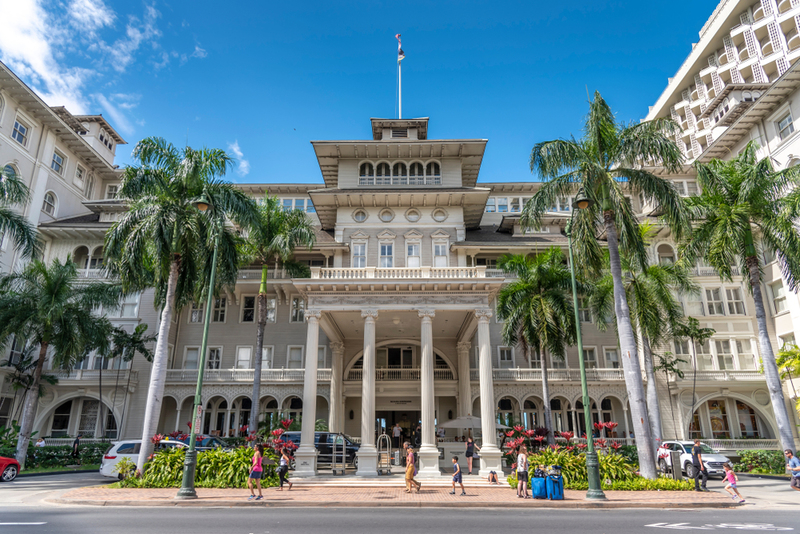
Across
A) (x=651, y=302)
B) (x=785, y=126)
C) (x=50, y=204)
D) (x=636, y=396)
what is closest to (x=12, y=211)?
(x=50, y=204)

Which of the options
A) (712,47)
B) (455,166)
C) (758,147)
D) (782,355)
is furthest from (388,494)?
(712,47)

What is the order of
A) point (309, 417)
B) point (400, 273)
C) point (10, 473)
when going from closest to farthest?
1. point (10, 473)
2. point (309, 417)
3. point (400, 273)

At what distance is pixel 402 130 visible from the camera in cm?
3959

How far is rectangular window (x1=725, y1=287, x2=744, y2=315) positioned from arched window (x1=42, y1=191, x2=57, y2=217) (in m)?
53.2

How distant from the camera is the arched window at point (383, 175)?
36.6 metres

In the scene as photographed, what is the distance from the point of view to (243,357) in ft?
120

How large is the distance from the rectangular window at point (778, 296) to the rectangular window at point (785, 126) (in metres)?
9.99

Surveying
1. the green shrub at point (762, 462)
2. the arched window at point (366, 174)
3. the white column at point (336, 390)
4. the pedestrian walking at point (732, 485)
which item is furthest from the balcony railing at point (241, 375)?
the green shrub at point (762, 462)

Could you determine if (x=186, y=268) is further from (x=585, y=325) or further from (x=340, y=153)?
(x=585, y=325)

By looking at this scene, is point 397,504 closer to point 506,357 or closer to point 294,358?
point 294,358

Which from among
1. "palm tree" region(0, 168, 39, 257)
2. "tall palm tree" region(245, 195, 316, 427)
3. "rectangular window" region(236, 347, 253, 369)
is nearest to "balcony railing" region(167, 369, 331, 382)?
"rectangular window" region(236, 347, 253, 369)

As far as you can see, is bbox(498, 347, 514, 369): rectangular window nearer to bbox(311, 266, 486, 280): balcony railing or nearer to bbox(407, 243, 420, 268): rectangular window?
bbox(407, 243, 420, 268): rectangular window

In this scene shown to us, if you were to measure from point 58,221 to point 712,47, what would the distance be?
63.1 metres

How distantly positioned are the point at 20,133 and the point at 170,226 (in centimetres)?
2597
